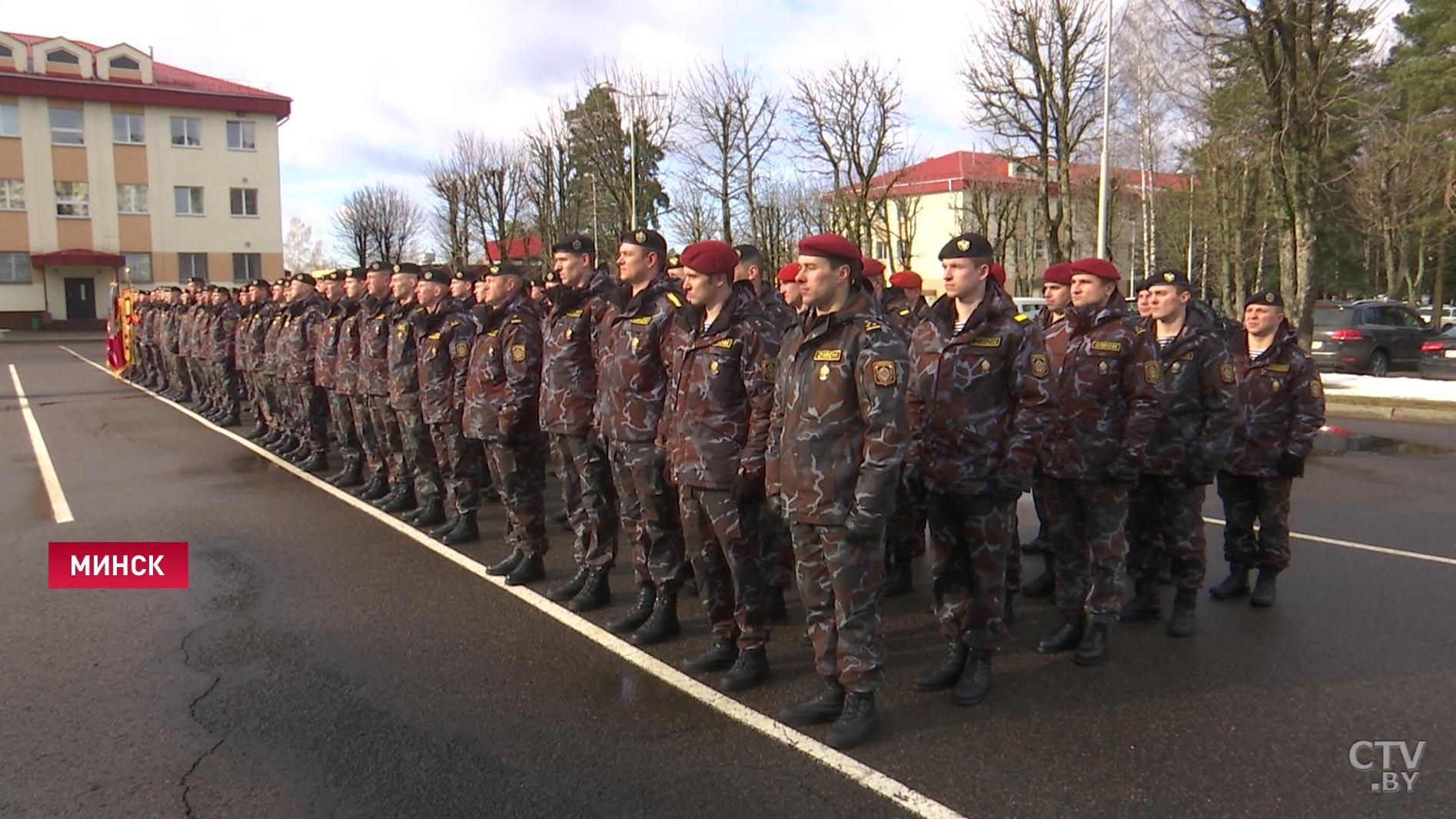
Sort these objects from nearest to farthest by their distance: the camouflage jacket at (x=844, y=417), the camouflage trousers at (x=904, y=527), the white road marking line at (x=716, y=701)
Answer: the white road marking line at (x=716, y=701) < the camouflage jacket at (x=844, y=417) < the camouflage trousers at (x=904, y=527)

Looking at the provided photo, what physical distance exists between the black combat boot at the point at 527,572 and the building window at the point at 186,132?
4497cm

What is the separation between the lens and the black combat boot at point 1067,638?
4680mm

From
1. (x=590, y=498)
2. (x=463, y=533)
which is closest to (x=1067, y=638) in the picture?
(x=590, y=498)

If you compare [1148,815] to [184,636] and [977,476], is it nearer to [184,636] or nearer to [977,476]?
[977,476]

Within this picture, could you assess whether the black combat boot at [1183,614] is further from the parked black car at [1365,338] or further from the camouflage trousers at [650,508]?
the parked black car at [1365,338]

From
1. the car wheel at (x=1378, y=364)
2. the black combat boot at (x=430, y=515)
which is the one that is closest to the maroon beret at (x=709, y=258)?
the black combat boot at (x=430, y=515)

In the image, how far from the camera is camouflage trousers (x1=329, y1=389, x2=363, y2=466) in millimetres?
8594

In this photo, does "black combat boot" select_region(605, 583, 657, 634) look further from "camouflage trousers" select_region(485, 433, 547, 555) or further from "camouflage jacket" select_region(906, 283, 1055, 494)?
"camouflage jacket" select_region(906, 283, 1055, 494)

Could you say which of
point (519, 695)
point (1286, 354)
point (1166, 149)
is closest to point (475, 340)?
point (519, 695)

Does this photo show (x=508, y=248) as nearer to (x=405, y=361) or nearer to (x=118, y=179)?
(x=118, y=179)

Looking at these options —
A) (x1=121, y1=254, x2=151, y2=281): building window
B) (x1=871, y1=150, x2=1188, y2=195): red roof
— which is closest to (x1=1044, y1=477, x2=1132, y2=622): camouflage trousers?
(x1=871, y1=150, x2=1188, y2=195): red roof

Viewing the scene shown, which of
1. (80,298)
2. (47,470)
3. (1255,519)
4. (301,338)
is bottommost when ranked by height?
(47,470)

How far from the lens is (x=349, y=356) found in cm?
802
